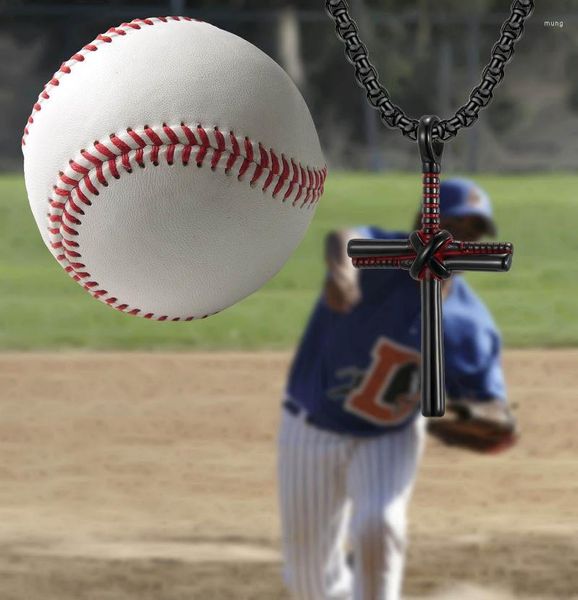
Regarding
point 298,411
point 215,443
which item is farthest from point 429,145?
point 215,443

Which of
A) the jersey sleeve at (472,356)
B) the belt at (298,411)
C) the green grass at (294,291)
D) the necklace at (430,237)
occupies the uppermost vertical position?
the necklace at (430,237)

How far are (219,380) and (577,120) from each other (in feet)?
50.9

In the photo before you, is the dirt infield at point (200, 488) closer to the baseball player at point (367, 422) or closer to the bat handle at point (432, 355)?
the baseball player at point (367, 422)

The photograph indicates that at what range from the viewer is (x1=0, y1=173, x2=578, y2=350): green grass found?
35.1 ft

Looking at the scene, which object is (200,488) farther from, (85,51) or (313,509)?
(85,51)

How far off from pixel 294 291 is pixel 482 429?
897 cm

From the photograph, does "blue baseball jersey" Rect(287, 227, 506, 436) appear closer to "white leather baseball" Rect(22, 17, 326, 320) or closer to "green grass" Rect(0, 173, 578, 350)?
"white leather baseball" Rect(22, 17, 326, 320)

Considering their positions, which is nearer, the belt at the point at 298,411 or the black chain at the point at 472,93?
the black chain at the point at 472,93

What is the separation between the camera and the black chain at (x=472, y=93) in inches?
36.0

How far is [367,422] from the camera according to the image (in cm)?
442

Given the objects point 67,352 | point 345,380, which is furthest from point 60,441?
point 345,380

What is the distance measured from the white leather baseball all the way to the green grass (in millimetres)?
9129

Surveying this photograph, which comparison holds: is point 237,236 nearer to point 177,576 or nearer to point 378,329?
point 378,329

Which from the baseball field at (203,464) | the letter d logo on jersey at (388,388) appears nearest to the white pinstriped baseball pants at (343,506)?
the letter d logo on jersey at (388,388)
